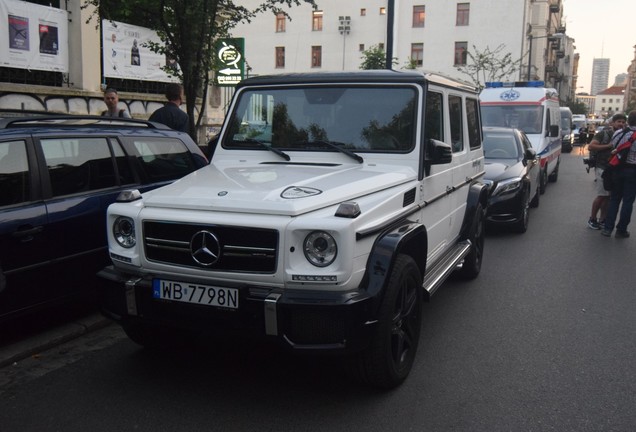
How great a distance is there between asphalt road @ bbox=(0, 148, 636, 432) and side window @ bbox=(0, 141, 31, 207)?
1.18m

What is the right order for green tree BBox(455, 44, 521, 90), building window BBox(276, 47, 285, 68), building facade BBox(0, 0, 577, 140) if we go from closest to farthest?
green tree BBox(455, 44, 521, 90) < building facade BBox(0, 0, 577, 140) < building window BBox(276, 47, 285, 68)

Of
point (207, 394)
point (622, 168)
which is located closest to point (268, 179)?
point (207, 394)

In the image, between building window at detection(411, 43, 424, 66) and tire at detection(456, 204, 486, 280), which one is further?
building window at detection(411, 43, 424, 66)

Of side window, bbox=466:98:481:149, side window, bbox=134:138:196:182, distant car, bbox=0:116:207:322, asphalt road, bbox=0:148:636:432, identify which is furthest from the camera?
side window, bbox=466:98:481:149

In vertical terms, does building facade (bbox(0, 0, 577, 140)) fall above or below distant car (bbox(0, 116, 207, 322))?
above

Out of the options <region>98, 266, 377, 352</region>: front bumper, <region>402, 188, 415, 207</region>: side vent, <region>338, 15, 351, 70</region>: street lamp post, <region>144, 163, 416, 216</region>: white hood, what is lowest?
<region>98, 266, 377, 352</region>: front bumper

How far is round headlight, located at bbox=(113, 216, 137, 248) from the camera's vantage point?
12.3 ft

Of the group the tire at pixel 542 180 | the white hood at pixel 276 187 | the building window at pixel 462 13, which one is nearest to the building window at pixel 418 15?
the building window at pixel 462 13

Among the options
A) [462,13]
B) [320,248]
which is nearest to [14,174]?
[320,248]

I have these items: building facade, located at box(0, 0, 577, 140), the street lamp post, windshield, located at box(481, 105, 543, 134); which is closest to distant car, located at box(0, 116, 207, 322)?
windshield, located at box(481, 105, 543, 134)

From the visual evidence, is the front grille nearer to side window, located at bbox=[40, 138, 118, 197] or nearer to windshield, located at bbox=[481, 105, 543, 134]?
side window, located at bbox=[40, 138, 118, 197]

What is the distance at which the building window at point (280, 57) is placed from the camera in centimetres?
5825

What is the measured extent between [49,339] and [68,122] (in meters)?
1.74

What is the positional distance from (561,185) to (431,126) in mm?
14308
